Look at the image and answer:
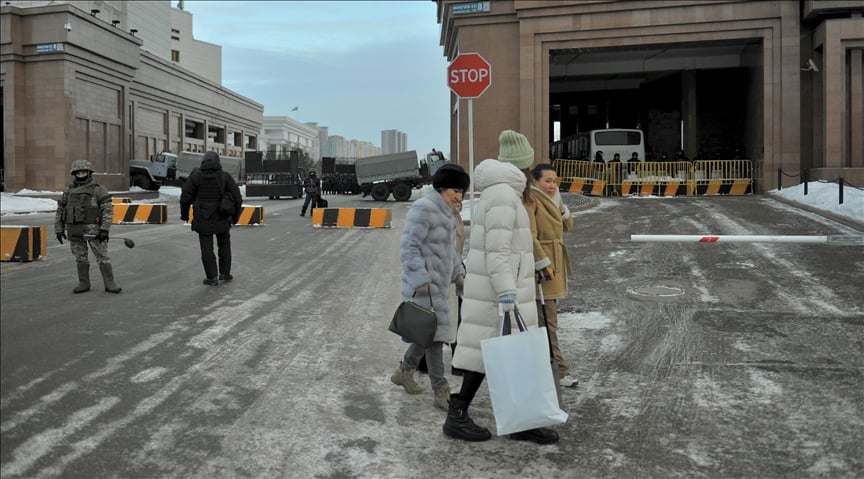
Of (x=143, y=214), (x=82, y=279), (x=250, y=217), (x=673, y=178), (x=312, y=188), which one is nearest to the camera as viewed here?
(x=82, y=279)

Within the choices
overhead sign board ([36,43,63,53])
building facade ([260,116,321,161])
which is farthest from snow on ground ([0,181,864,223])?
building facade ([260,116,321,161])

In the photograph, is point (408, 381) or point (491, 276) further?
point (408, 381)

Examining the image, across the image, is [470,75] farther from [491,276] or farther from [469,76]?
[491,276]

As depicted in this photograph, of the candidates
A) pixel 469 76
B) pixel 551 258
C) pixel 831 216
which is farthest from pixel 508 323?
pixel 831 216

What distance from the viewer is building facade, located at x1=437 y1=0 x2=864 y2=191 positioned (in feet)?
82.7

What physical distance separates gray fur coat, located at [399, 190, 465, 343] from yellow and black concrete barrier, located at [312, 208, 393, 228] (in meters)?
14.1

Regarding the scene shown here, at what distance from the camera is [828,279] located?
9.62m

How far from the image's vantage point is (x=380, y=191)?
3506 cm

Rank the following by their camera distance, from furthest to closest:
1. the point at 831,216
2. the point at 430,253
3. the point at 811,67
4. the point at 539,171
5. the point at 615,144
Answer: the point at 615,144 < the point at 811,67 < the point at 831,216 < the point at 539,171 < the point at 430,253

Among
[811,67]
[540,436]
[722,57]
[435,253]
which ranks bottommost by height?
[540,436]

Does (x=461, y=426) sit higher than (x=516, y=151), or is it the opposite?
(x=516, y=151)

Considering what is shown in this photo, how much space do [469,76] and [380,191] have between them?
74.6ft

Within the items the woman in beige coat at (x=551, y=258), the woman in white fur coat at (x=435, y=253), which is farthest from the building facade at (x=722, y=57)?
the woman in white fur coat at (x=435, y=253)

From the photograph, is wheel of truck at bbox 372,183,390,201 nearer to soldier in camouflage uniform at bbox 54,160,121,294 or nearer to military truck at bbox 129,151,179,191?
military truck at bbox 129,151,179,191
